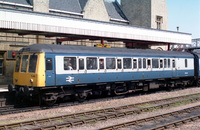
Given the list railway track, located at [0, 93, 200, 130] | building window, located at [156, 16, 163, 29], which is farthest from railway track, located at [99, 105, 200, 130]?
building window, located at [156, 16, 163, 29]

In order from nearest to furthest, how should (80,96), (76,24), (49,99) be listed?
(49,99) < (80,96) < (76,24)

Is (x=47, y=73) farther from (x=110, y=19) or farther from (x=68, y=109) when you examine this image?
(x=110, y=19)

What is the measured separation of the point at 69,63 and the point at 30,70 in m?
2.22

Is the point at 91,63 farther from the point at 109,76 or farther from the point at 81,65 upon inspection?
the point at 109,76

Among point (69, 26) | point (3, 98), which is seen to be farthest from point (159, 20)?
point (3, 98)

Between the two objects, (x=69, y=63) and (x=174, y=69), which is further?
(x=174, y=69)

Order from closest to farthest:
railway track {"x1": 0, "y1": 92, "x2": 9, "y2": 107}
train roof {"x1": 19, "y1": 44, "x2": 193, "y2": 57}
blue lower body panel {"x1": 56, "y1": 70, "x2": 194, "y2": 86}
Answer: train roof {"x1": 19, "y1": 44, "x2": 193, "y2": 57}, blue lower body panel {"x1": 56, "y1": 70, "x2": 194, "y2": 86}, railway track {"x1": 0, "y1": 92, "x2": 9, "y2": 107}

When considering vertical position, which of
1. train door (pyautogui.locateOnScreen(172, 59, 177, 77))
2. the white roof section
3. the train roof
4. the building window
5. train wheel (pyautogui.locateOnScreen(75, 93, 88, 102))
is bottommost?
train wheel (pyautogui.locateOnScreen(75, 93, 88, 102))

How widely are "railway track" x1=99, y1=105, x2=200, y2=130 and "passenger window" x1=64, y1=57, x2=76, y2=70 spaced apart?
17.7 ft

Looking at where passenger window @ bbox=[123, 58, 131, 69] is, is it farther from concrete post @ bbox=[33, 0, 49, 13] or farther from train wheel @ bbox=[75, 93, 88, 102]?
concrete post @ bbox=[33, 0, 49, 13]

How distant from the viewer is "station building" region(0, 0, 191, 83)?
54.8 feet

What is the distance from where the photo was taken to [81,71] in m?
14.6

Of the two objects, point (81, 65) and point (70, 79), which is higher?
point (81, 65)

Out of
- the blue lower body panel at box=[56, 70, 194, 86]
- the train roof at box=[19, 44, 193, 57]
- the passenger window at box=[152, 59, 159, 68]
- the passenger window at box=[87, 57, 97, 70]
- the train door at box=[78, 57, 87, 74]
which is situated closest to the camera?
the train roof at box=[19, 44, 193, 57]
